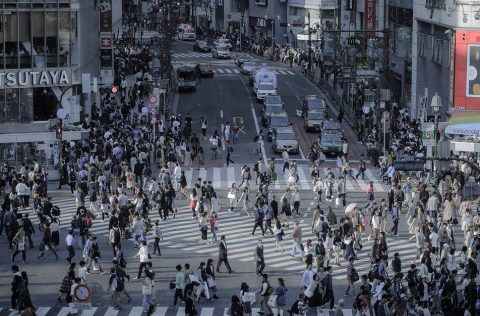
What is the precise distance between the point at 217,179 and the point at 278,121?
1446 centimetres

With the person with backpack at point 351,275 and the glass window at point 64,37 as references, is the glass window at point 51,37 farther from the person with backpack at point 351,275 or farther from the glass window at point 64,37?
the person with backpack at point 351,275

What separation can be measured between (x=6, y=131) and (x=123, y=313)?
31.8 metres

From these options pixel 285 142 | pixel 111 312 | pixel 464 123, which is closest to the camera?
pixel 111 312

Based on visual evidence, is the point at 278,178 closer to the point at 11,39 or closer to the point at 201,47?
the point at 11,39

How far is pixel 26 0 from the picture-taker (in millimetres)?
69188

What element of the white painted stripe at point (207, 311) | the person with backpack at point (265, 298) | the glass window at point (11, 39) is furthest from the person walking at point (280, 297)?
the glass window at point (11, 39)

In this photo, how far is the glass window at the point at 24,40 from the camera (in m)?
69.2

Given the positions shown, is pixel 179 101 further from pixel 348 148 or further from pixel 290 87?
pixel 348 148

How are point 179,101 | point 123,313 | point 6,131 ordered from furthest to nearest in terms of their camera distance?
1. point 179,101
2. point 6,131
3. point 123,313

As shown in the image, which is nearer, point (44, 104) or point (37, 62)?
point (37, 62)

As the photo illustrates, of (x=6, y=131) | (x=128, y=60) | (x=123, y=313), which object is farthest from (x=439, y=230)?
→ (x=128, y=60)

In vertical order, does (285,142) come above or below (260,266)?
above

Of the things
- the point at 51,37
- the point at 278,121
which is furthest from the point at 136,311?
the point at 278,121

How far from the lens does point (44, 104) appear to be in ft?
232
